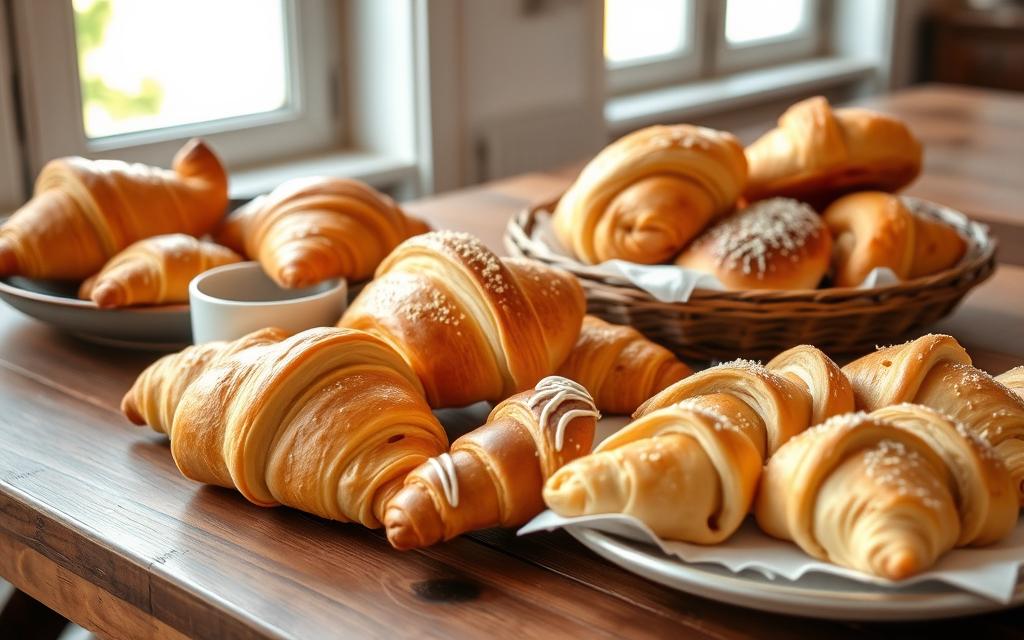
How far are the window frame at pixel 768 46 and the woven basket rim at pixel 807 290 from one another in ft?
8.33

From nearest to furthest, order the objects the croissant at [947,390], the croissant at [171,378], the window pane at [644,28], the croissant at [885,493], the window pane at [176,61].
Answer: the croissant at [885,493] → the croissant at [947,390] → the croissant at [171,378] → the window pane at [176,61] → the window pane at [644,28]

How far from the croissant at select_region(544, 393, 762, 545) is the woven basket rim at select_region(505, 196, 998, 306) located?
0.32 meters

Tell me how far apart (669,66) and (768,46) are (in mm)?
527

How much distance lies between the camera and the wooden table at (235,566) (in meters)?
0.61

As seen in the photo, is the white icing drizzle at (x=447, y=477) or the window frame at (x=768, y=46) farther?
the window frame at (x=768, y=46)

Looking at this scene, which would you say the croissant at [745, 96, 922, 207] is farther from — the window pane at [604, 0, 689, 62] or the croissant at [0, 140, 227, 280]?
the window pane at [604, 0, 689, 62]

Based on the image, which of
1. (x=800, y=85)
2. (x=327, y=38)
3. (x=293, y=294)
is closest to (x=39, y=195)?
(x=293, y=294)

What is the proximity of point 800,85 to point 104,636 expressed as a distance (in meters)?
3.31

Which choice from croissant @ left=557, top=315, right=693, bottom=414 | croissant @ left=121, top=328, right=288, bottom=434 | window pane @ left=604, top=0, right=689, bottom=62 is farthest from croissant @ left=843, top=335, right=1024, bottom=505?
window pane @ left=604, top=0, right=689, bottom=62

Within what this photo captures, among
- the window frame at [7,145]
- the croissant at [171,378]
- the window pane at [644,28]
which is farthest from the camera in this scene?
the window pane at [644,28]

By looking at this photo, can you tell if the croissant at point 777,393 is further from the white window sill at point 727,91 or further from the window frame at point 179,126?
the white window sill at point 727,91

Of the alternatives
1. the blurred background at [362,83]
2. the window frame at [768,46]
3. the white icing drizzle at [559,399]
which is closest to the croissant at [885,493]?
the white icing drizzle at [559,399]

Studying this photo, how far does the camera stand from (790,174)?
111 centimetres

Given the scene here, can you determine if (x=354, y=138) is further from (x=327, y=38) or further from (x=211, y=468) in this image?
(x=211, y=468)
